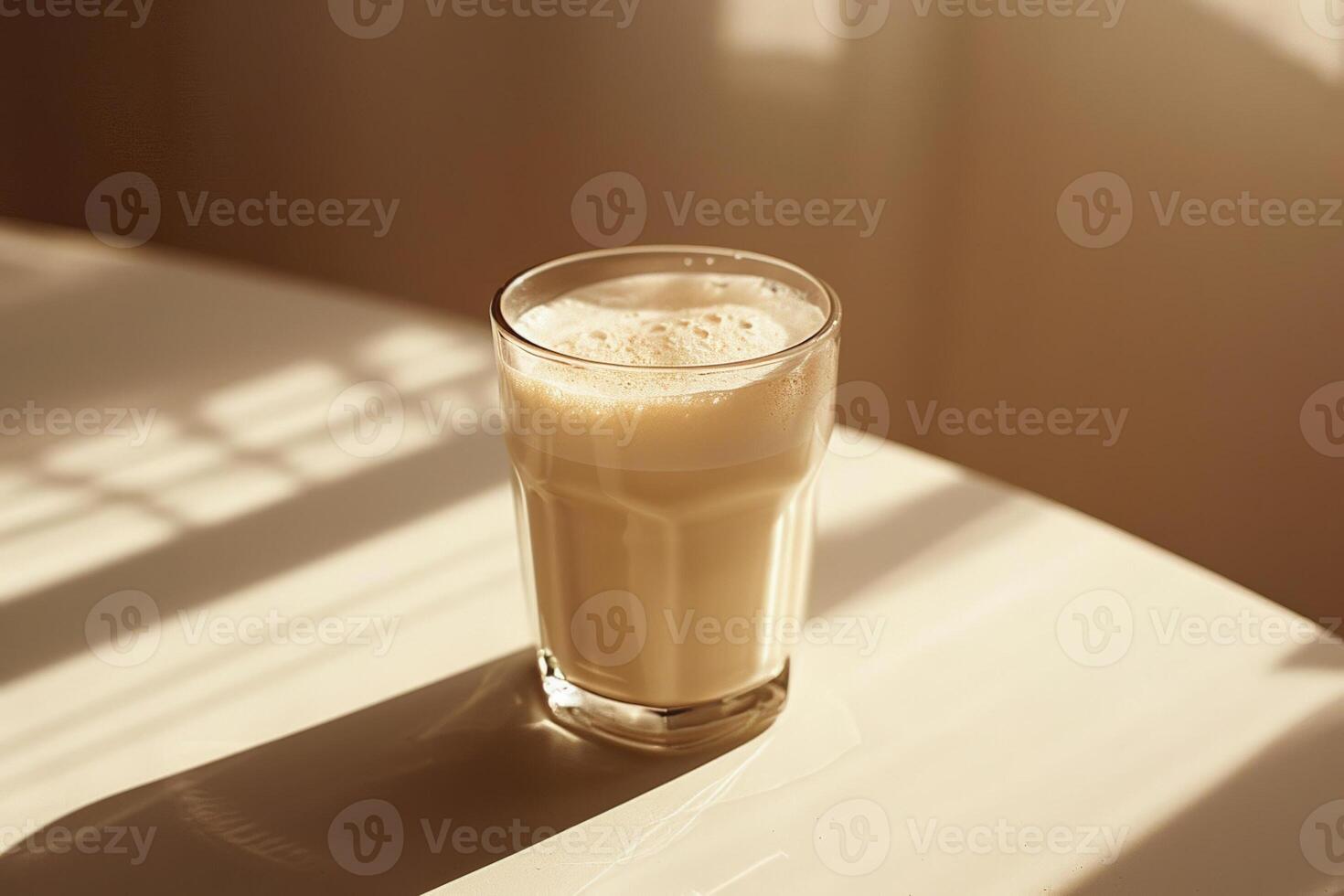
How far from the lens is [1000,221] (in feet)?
7.30

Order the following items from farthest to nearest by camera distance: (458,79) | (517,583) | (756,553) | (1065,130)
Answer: (458,79) → (1065,130) → (517,583) → (756,553)

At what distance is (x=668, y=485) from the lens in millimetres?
725

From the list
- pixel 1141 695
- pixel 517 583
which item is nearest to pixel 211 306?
pixel 517 583

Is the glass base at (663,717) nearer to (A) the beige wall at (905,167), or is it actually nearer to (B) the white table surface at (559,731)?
(B) the white table surface at (559,731)

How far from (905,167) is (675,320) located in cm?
159

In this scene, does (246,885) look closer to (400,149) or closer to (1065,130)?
(1065,130)

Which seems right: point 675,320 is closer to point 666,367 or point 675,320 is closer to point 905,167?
point 666,367

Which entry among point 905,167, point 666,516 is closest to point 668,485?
point 666,516

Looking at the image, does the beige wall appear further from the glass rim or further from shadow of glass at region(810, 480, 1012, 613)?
the glass rim

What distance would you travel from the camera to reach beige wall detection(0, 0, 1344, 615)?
199 centimetres

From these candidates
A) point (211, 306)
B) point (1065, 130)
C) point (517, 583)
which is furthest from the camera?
point (1065, 130)

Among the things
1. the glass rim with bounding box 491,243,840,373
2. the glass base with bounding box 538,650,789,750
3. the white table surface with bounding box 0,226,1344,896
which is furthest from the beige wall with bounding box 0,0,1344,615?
the glass base with bounding box 538,650,789,750

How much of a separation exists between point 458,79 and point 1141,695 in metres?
1.94

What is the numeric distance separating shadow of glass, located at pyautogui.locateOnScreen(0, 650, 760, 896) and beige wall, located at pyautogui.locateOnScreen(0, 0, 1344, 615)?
159cm
